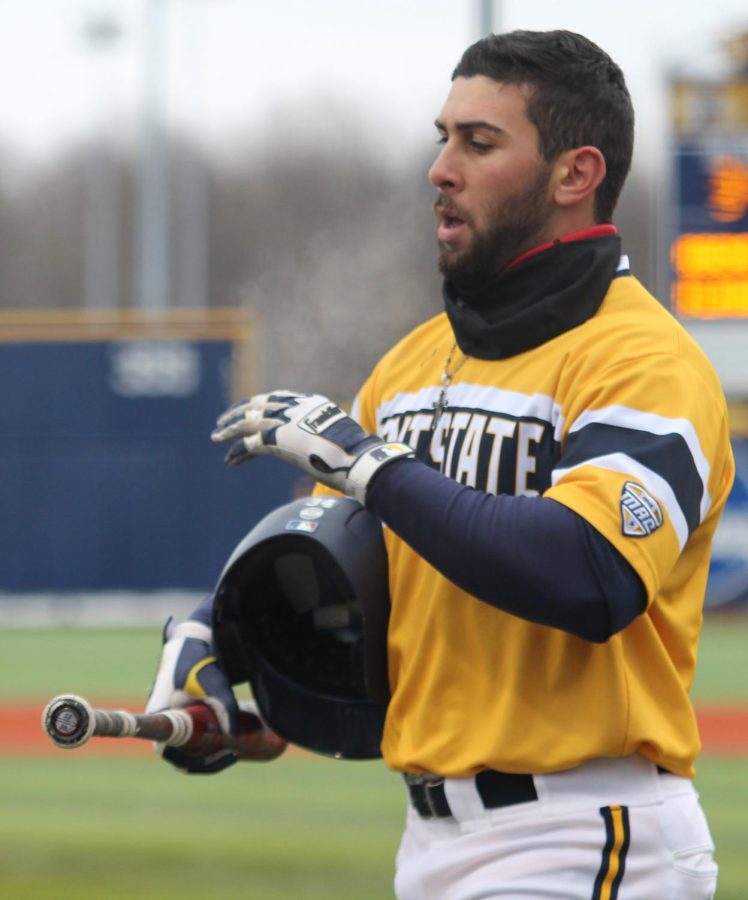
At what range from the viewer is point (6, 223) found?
44531 millimetres

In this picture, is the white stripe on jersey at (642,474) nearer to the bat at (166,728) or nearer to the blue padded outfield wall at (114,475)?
the bat at (166,728)

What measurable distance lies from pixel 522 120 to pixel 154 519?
54.1 feet

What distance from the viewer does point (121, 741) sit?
35.1 feet

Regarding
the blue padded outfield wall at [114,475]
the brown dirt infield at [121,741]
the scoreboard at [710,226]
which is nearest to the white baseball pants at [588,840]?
the brown dirt infield at [121,741]

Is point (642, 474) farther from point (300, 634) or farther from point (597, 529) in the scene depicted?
point (300, 634)

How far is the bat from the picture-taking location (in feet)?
9.01

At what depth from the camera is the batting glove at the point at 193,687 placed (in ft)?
10.1

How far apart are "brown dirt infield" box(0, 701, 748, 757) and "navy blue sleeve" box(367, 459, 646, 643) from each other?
7356 millimetres

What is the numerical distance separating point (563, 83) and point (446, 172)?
23 centimetres

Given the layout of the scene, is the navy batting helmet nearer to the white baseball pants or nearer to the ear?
the white baseball pants

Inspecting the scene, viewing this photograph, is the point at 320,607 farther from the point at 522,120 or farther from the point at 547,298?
the point at 522,120

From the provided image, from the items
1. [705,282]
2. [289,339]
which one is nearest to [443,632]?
[705,282]

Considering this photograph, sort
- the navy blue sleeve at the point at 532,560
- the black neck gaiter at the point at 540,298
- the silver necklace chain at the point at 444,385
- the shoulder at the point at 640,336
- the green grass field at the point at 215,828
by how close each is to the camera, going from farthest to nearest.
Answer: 1. the green grass field at the point at 215,828
2. the silver necklace chain at the point at 444,385
3. the black neck gaiter at the point at 540,298
4. the shoulder at the point at 640,336
5. the navy blue sleeve at the point at 532,560

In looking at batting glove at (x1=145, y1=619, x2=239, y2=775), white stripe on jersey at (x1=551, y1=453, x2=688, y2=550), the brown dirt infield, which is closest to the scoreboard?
the brown dirt infield
